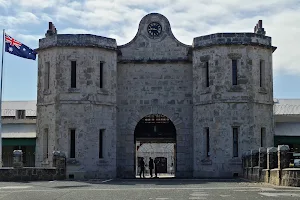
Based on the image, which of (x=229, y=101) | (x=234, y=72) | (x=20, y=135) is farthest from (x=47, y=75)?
(x=234, y=72)

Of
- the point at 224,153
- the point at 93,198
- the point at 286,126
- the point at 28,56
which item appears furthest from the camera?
the point at 286,126

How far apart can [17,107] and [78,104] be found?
70.7 ft

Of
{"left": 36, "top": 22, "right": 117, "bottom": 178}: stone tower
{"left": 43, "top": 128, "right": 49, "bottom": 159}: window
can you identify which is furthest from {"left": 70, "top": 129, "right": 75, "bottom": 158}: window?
{"left": 43, "top": 128, "right": 49, "bottom": 159}: window

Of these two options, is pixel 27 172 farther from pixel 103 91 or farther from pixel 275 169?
pixel 275 169

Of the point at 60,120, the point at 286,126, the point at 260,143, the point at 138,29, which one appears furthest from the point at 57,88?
the point at 286,126

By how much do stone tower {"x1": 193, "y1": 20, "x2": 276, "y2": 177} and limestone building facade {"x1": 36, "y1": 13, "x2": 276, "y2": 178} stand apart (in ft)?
0.19

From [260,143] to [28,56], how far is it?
48.1 ft

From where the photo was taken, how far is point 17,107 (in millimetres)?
53438

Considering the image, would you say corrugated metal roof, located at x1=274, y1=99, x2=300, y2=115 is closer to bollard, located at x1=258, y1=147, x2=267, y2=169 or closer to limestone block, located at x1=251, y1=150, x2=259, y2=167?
limestone block, located at x1=251, y1=150, x2=259, y2=167

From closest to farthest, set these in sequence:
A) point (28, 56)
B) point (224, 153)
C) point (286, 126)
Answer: point (224, 153), point (28, 56), point (286, 126)

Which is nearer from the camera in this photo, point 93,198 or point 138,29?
point 93,198

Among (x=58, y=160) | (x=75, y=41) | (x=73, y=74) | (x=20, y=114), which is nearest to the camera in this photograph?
(x=58, y=160)

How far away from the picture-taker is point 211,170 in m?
33.1

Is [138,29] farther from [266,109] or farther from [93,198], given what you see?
[93,198]
